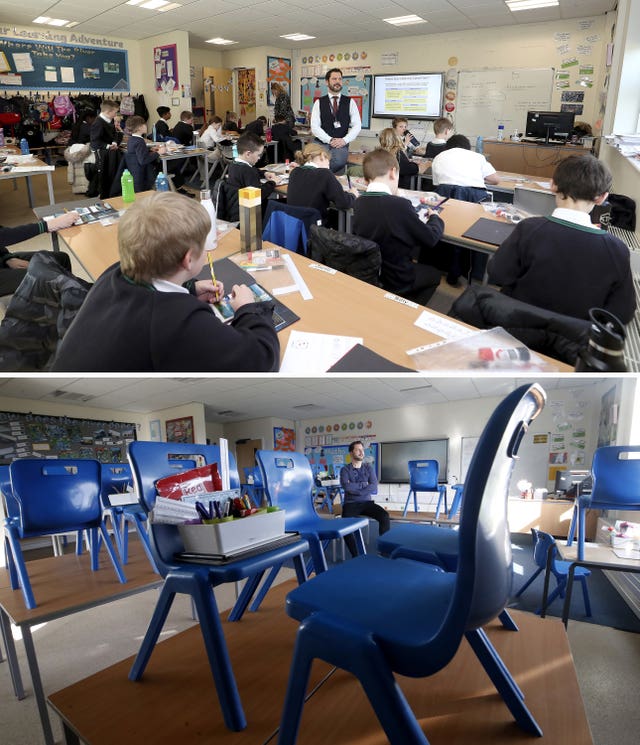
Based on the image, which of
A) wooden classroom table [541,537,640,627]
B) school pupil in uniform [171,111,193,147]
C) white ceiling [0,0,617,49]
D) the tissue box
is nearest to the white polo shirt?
wooden classroom table [541,537,640,627]

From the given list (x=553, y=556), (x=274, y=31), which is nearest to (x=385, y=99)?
(x=274, y=31)

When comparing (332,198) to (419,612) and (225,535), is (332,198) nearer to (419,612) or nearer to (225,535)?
(225,535)

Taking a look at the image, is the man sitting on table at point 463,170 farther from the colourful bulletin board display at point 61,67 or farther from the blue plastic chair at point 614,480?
the colourful bulletin board display at point 61,67

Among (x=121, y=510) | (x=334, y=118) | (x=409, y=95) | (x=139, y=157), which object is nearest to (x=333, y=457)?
(x=121, y=510)

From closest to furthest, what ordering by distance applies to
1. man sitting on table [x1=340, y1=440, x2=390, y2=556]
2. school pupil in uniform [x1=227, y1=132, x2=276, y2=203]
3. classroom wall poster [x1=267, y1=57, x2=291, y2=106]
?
man sitting on table [x1=340, y1=440, x2=390, y2=556]
school pupil in uniform [x1=227, y1=132, x2=276, y2=203]
classroom wall poster [x1=267, y1=57, x2=291, y2=106]

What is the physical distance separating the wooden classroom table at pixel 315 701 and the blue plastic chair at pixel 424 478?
1.18 feet

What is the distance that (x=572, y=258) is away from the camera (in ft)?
7.07

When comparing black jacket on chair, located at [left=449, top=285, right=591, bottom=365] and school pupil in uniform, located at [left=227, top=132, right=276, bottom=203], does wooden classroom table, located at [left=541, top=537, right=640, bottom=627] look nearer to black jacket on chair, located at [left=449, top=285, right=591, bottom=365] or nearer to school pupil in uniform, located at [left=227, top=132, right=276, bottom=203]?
black jacket on chair, located at [left=449, top=285, right=591, bottom=365]

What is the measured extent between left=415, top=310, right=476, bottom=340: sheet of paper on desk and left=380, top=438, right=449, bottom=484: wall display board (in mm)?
526

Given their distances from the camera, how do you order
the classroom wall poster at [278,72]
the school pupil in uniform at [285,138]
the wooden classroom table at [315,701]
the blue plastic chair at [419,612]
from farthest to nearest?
1. the classroom wall poster at [278,72]
2. the school pupil in uniform at [285,138]
3. the wooden classroom table at [315,701]
4. the blue plastic chair at [419,612]

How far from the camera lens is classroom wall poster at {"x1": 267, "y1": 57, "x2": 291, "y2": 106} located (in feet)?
43.0

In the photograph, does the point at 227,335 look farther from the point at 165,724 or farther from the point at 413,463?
the point at 165,724

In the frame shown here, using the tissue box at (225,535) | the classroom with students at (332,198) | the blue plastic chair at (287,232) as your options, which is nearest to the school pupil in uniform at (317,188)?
the classroom with students at (332,198)

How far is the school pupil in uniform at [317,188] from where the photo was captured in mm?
4219
